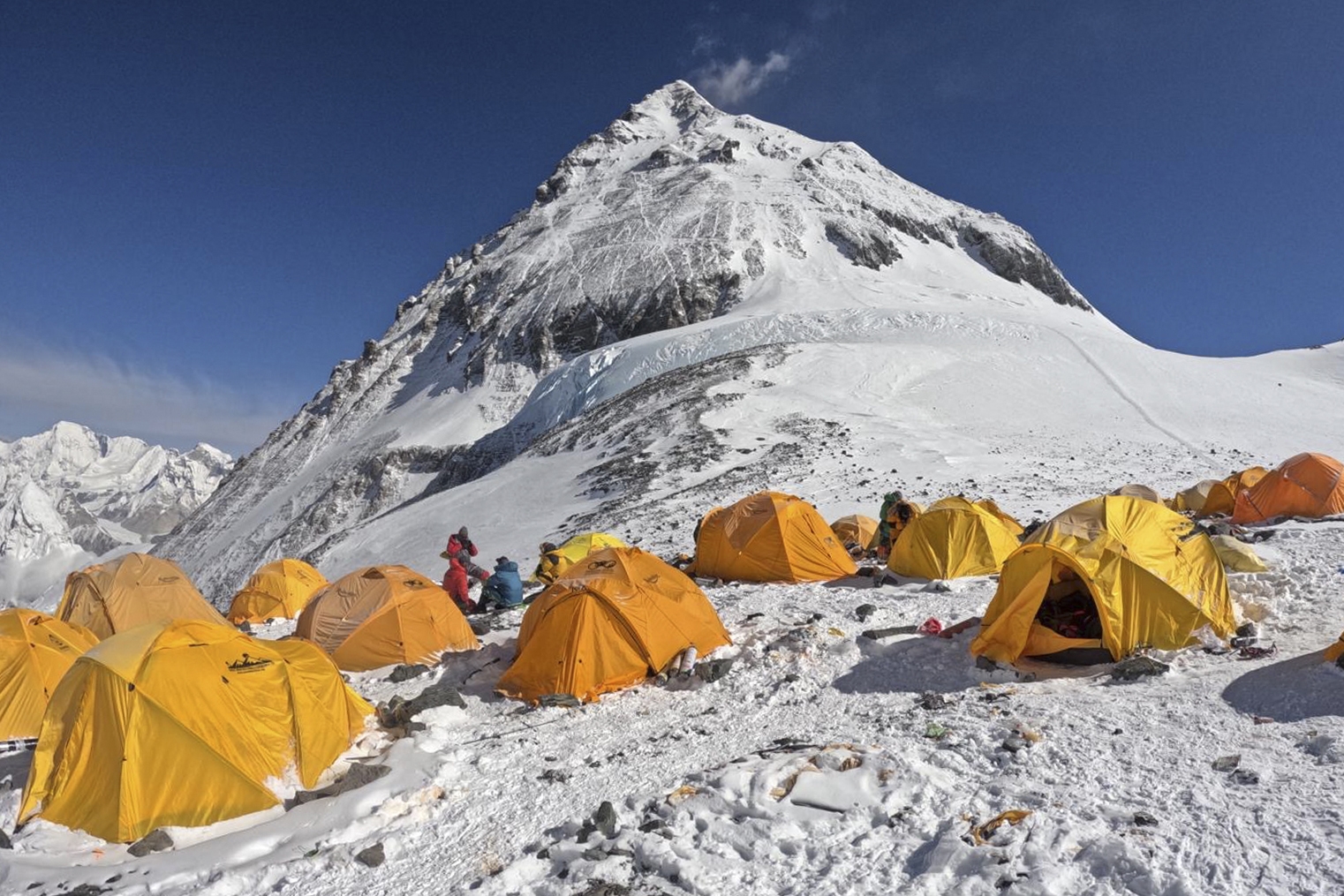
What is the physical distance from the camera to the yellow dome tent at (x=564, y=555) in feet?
53.2

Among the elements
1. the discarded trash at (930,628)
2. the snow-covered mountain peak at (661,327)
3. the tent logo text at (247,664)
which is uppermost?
the snow-covered mountain peak at (661,327)

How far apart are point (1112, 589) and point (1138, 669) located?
1033 mm

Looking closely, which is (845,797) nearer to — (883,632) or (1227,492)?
(883,632)

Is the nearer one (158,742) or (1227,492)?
(158,742)

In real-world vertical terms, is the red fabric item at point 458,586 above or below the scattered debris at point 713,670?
above

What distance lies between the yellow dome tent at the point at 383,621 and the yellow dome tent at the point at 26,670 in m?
3.13

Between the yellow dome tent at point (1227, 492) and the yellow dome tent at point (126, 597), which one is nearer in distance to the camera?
the yellow dome tent at point (126, 597)

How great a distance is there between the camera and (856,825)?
18.6 feet

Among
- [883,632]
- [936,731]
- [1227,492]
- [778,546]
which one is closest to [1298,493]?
[1227,492]

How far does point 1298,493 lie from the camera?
1561cm

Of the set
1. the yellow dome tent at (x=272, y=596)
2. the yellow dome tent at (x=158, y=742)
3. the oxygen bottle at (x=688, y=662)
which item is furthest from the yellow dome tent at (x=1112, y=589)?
the yellow dome tent at (x=272, y=596)

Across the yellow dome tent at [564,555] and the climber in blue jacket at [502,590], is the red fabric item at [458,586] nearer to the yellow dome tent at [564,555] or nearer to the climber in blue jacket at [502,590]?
the climber in blue jacket at [502,590]

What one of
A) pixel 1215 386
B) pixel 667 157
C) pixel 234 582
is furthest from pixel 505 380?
pixel 1215 386

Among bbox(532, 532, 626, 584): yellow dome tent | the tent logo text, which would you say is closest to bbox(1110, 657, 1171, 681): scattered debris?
the tent logo text
